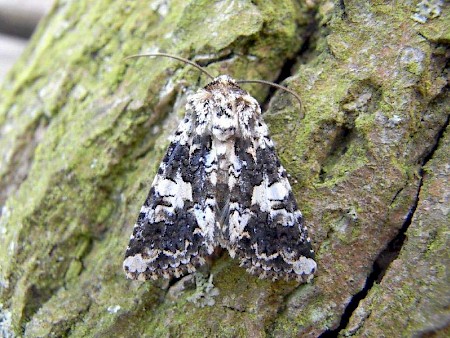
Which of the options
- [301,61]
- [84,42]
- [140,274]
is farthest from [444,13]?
[84,42]

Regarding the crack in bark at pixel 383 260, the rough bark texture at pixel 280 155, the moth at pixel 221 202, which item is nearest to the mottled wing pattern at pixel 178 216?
the moth at pixel 221 202

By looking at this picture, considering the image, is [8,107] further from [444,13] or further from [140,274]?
[444,13]

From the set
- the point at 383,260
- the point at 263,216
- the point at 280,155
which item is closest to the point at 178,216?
the point at 263,216

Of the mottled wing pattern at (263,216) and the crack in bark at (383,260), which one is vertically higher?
the mottled wing pattern at (263,216)

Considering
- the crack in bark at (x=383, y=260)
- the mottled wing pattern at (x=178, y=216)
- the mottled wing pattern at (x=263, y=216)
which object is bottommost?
the crack in bark at (x=383, y=260)

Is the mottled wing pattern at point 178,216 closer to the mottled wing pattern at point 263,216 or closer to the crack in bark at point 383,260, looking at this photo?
the mottled wing pattern at point 263,216

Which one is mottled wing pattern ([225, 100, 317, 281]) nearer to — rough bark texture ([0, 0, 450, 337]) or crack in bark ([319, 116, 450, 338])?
rough bark texture ([0, 0, 450, 337])

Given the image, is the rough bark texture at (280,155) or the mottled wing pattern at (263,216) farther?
the mottled wing pattern at (263,216)
